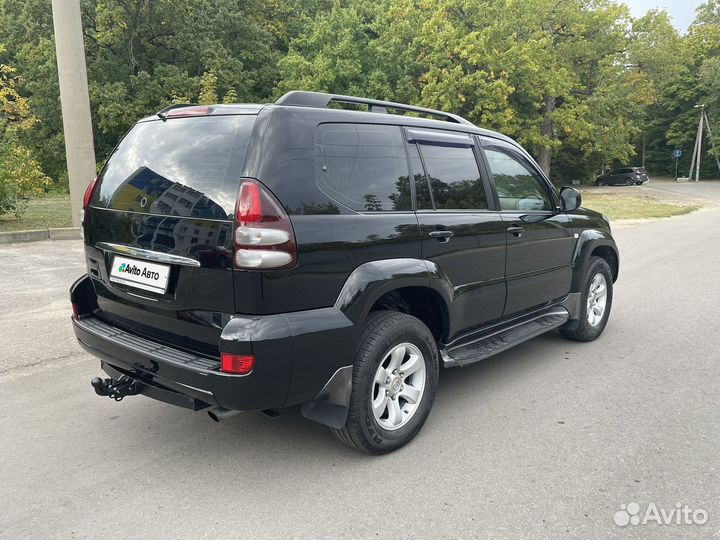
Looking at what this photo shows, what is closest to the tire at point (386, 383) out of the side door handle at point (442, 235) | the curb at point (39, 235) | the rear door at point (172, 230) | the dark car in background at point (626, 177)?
the side door handle at point (442, 235)

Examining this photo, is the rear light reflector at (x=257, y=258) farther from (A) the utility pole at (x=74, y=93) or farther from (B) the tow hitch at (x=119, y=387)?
(A) the utility pole at (x=74, y=93)

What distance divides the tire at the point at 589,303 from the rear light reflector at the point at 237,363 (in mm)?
3487

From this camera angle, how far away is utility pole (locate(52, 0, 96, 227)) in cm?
1151

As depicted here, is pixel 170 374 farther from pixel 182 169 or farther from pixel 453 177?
pixel 453 177

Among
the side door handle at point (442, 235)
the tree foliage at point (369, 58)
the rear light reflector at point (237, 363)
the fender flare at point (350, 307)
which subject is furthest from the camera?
the tree foliage at point (369, 58)

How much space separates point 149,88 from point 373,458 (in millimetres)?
26353

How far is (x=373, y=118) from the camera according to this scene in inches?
131

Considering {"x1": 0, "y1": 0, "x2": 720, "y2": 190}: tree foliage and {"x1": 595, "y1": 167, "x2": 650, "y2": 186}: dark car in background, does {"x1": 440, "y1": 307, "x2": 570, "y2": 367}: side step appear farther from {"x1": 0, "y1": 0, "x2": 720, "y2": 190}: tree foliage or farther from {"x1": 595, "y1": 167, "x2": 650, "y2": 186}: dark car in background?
{"x1": 595, "y1": 167, "x2": 650, "y2": 186}: dark car in background

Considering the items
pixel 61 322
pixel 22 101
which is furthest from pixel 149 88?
pixel 61 322

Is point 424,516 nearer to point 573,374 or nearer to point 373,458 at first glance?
point 373,458

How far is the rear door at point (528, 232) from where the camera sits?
164 inches

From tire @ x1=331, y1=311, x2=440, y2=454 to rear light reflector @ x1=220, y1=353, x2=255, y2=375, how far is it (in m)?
0.62

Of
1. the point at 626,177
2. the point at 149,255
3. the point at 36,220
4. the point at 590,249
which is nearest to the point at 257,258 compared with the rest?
the point at 149,255

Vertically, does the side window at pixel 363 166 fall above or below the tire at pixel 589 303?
above
